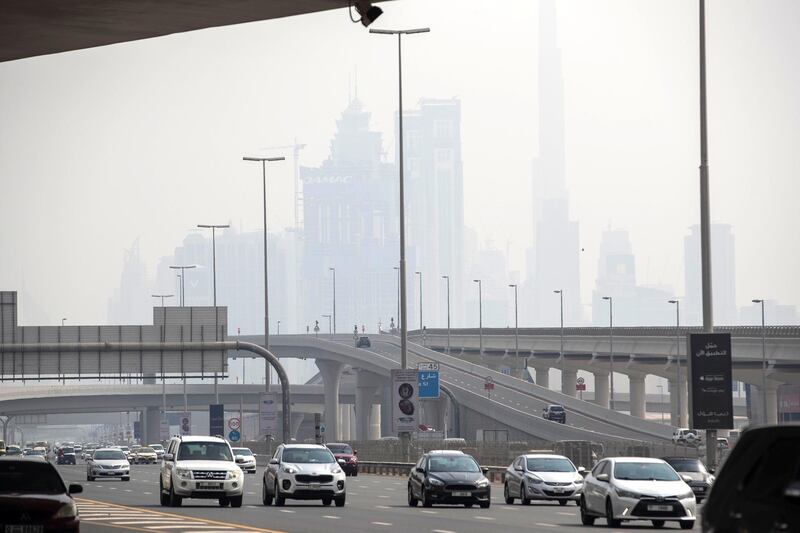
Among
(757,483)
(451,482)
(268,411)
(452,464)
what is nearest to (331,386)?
(268,411)

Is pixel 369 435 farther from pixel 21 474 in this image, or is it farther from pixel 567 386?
pixel 21 474

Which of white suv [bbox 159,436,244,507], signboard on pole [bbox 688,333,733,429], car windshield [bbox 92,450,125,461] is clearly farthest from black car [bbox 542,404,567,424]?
signboard on pole [bbox 688,333,733,429]

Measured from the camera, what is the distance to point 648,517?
32188 millimetres

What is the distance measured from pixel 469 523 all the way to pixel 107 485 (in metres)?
31.9

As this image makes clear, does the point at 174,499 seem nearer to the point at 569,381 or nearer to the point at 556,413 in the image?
the point at 556,413

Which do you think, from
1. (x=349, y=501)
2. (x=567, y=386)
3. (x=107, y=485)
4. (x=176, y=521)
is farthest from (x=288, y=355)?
(x=176, y=521)

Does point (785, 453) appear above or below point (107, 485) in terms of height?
above

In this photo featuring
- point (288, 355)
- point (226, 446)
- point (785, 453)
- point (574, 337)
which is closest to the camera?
point (785, 453)

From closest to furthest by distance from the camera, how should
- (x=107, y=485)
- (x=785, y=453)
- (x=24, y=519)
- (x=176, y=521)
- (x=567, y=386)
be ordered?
(x=785, y=453) < (x=24, y=519) < (x=176, y=521) < (x=107, y=485) < (x=567, y=386)

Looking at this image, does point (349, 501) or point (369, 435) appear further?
point (369, 435)

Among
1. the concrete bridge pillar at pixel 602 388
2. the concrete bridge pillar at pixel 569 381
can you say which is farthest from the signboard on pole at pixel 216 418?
the concrete bridge pillar at pixel 569 381

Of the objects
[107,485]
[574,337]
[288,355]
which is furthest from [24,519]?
[288,355]

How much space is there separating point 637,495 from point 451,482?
9473 mm

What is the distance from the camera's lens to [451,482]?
41219 millimetres
